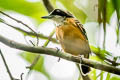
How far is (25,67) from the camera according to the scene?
0.33 metres

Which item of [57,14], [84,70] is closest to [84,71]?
[84,70]

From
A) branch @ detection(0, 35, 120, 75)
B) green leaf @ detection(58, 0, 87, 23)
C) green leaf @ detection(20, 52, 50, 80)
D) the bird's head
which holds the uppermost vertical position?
green leaf @ detection(58, 0, 87, 23)

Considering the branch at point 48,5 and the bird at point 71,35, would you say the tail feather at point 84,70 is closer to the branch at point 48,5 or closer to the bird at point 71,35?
the bird at point 71,35

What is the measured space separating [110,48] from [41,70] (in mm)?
108

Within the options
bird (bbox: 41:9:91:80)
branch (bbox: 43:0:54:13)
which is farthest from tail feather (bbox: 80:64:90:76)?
branch (bbox: 43:0:54:13)

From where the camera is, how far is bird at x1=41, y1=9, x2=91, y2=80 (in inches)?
13.9

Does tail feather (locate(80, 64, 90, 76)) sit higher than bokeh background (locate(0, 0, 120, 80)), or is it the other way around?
bokeh background (locate(0, 0, 120, 80))

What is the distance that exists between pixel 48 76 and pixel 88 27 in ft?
0.31

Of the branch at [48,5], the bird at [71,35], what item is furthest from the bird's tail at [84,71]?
the branch at [48,5]

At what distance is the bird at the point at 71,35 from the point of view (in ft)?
1.16

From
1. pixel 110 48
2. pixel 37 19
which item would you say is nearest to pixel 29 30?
pixel 37 19

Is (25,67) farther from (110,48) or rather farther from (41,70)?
(110,48)

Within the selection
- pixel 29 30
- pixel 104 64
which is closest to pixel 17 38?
pixel 29 30

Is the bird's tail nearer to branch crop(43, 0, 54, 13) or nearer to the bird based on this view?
the bird
